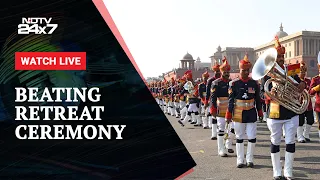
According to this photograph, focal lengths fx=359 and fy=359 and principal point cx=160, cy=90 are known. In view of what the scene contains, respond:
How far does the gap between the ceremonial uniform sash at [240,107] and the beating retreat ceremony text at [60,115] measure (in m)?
3.64

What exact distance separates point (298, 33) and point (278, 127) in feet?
297

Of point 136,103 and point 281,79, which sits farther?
point 281,79

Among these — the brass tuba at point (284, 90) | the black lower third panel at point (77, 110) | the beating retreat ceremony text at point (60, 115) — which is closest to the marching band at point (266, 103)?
the brass tuba at point (284, 90)

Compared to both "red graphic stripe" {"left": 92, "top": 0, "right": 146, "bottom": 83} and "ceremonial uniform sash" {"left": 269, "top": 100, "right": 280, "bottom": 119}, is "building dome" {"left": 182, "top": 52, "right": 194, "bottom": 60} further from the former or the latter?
"red graphic stripe" {"left": 92, "top": 0, "right": 146, "bottom": 83}

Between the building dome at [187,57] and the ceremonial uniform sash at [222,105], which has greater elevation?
the building dome at [187,57]

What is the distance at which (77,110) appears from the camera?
4516mm

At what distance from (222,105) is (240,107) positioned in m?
1.78

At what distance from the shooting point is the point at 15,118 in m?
4.55

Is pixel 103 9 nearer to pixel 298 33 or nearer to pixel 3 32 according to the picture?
pixel 3 32

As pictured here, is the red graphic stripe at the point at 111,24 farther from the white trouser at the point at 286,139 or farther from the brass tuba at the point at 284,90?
the white trouser at the point at 286,139

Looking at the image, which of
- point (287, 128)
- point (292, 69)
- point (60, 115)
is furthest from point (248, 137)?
point (60, 115)

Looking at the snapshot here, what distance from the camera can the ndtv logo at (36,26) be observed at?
14.6 feet

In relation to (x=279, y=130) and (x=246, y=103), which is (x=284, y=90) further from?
(x=246, y=103)

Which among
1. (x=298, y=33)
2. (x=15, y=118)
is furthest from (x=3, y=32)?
(x=298, y=33)
